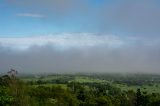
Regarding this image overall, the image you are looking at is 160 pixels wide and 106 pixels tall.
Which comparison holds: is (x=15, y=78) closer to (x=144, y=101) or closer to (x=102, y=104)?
(x=102, y=104)

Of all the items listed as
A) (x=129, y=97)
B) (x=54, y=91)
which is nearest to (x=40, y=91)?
(x=54, y=91)

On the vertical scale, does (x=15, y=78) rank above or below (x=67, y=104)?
above

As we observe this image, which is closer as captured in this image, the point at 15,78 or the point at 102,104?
the point at 15,78

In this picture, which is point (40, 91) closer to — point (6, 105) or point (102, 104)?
point (102, 104)

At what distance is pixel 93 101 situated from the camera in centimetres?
11156

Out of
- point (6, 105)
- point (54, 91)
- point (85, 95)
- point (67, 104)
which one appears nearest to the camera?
point (6, 105)

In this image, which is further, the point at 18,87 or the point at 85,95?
the point at 85,95

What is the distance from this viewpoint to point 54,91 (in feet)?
371

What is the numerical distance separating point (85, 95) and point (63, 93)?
14.8 meters

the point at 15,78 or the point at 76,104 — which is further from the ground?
the point at 15,78

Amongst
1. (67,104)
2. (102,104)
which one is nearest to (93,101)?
(102,104)

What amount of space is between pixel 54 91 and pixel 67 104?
9273 mm

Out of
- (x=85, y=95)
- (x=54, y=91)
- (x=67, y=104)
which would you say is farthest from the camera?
(x=85, y=95)

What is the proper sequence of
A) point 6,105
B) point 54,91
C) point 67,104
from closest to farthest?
point 6,105
point 67,104
point 54,91
